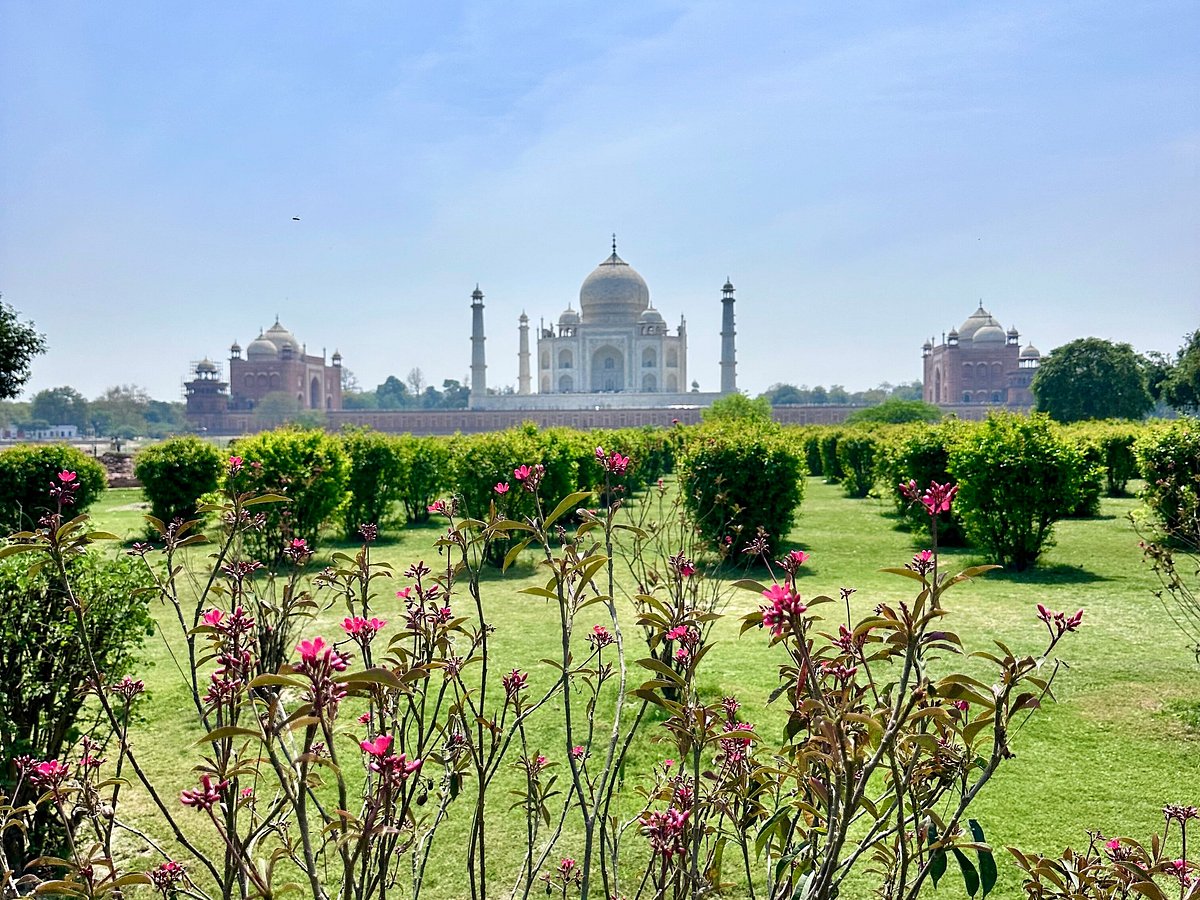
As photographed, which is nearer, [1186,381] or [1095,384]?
[1186,381]

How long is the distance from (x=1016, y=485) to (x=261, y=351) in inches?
2122

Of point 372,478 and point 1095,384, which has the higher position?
point 1095,384

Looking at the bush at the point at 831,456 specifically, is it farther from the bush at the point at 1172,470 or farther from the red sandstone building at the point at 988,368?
the red sandstone building at the point at 988,368

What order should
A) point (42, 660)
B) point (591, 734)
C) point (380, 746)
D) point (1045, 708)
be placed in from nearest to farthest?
1. point (380, 746)
2. point (591, 734)
3. point (42, 660)
4. point (1045, 708)

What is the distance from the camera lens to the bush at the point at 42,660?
7.95 ft

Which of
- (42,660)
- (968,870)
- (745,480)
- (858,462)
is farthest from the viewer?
(858,462)

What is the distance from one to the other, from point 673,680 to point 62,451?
439 inches

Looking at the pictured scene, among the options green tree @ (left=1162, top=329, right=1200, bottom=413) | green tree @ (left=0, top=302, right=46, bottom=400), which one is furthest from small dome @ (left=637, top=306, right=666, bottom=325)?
green tree @ (left=0, top=302, right=46, bottom=400)

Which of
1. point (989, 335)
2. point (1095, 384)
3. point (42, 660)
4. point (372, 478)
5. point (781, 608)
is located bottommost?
point (42, 660)

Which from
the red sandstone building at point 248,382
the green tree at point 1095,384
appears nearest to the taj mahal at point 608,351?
the red sandstone building at point 248,382

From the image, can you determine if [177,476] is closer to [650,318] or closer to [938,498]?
[938,498]

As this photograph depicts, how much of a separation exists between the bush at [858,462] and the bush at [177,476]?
967 cm

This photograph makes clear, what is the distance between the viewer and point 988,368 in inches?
2147

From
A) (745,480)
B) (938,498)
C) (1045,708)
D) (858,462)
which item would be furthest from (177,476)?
(858,462)
